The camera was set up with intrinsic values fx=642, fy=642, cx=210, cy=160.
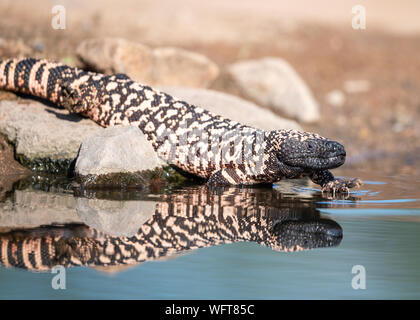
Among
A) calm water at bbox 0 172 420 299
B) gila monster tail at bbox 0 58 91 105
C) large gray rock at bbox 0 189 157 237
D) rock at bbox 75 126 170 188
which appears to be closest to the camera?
calm water at bbox 0 172 420 299

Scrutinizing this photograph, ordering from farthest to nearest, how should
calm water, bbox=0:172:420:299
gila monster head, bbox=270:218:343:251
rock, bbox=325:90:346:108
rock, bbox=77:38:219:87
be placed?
1. rock, bbox=325:90:346:108
2. rock, bbox=77:38:219:87
3. gila monster head, bbox=270:218:343:251
4. calm water, bbox=0:172:420:299

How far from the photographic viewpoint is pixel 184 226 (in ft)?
16.0

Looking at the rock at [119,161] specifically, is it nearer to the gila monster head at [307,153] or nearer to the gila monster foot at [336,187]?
the gila monster head at [307,153]

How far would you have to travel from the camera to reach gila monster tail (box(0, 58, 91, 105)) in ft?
25.3

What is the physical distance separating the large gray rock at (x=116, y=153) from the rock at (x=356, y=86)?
732cm

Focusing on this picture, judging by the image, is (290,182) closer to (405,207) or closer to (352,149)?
(405,207)

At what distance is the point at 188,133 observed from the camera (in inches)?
279

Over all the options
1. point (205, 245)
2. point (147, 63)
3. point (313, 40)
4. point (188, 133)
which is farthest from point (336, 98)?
point (205, 245)

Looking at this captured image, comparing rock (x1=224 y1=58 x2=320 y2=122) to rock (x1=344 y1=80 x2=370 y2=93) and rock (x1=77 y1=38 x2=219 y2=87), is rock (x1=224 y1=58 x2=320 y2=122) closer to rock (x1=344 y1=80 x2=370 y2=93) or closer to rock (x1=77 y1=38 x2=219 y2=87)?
rock (x1=77 y1=38 x2=219 y2=87)

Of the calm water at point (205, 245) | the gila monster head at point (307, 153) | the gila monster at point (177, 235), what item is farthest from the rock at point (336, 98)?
the gila monster at point (177, 235)

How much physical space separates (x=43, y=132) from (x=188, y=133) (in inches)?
64.0

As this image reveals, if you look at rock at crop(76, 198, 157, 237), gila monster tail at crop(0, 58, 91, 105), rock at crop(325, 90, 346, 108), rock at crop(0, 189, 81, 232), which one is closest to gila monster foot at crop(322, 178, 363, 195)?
rock at crop(76, 198, 157, 237)

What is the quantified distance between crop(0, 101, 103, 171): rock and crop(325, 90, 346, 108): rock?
21.1 ft
